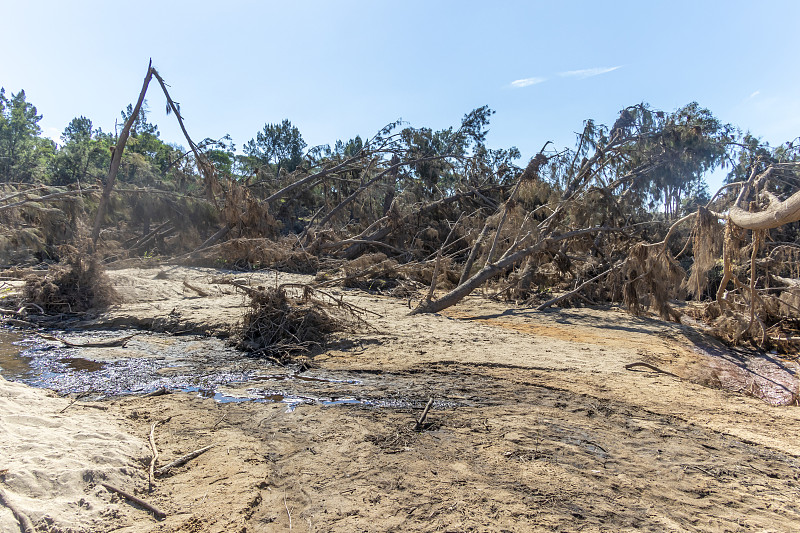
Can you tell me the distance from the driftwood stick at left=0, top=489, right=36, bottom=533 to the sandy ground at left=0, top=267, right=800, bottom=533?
0.04 metres

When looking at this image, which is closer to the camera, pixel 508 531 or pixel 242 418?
pixel 508 531

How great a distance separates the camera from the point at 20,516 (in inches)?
95.7

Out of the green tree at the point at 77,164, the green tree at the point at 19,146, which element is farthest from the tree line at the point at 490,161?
the green tree at the point at 19,146

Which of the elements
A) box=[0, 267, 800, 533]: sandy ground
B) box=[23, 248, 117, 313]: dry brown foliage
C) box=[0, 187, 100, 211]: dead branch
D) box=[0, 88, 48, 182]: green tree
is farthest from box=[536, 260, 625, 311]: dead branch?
box=[0, 88, 48, 182]: green tree

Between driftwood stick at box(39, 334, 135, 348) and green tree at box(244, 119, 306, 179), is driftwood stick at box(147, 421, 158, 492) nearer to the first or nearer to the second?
driftwood stick at box(39, 334, 135, 348)

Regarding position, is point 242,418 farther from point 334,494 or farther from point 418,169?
point 418,169

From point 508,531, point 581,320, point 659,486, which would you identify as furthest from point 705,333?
point 508,531

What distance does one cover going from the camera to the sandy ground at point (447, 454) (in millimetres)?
2711

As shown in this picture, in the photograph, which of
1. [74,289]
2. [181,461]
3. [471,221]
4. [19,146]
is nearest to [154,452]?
[181,461]

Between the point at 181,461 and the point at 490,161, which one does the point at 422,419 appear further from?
the point at 490,161

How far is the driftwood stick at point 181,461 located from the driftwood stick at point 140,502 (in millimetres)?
313

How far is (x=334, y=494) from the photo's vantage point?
9.72 feet

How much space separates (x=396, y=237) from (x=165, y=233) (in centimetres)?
649

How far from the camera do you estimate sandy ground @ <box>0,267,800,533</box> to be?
271 cm
